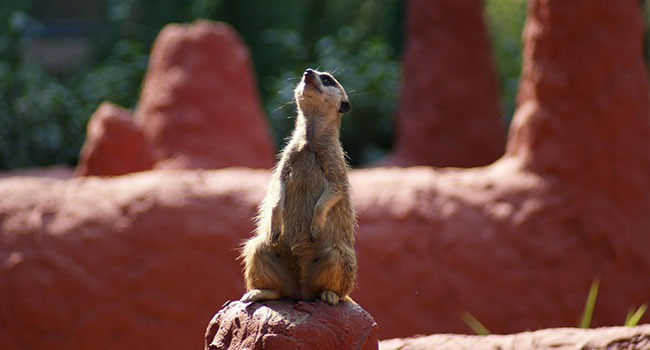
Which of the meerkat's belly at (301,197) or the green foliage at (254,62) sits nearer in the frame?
the meerkat's belly at (301,197)

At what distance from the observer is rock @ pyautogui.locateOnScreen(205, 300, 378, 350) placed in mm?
2854

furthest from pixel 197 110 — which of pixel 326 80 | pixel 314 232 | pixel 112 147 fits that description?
pixel 314 232

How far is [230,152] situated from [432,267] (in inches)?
128

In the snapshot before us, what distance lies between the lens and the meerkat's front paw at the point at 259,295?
297 cm

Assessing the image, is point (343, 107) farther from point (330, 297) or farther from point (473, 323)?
point (473, 323)

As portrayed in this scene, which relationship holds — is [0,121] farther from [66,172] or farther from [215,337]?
[215,337]

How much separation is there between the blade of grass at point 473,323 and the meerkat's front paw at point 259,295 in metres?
2.62

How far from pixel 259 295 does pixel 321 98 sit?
0.74 meters

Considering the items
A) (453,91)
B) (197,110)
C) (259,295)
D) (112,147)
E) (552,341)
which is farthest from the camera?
(453,91)

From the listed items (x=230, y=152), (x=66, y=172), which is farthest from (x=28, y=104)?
(x=230, y=152)

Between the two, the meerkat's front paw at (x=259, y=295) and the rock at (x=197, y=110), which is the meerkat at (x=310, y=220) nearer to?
the meerkat's front paw at (x=259, y=295)

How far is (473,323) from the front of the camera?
550cm

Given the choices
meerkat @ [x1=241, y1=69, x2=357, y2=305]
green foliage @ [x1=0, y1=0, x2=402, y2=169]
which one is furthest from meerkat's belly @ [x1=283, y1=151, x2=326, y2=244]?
green foliage @ [x1=0, y1=0, x2=402, y2=169]

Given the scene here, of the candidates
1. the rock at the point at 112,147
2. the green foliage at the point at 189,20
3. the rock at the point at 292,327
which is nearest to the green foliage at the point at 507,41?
the green foliage at the point at 189,20
